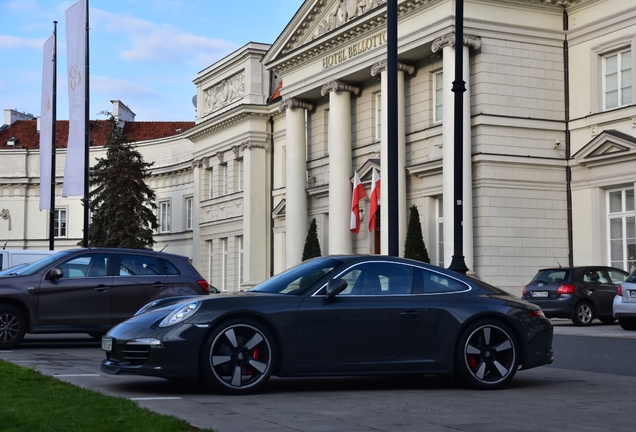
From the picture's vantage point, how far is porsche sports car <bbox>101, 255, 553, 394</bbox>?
9.57 meters

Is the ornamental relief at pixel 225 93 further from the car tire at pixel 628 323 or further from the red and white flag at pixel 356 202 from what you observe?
the car tire at pixel 628 323

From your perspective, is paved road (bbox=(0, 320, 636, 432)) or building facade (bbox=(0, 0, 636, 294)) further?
building facade (bbox=(0, 0, 636, 294))

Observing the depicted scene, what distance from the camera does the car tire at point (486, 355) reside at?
10.3m

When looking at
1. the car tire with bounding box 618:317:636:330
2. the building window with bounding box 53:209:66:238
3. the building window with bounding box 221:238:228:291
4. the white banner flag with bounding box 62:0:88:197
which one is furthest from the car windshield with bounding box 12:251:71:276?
the building window with bounding box 53:209:66:238

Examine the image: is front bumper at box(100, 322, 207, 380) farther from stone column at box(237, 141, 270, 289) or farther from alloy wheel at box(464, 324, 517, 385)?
stone column at box(237, 141, 270, 289)

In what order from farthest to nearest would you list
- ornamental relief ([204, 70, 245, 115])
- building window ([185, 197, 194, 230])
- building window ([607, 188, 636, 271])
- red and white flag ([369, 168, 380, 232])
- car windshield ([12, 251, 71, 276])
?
building window ([185, 197, 194, 230])
ornamental relief ([204, 70, 245, 115])
red and white flag ([369, 168, 380, 232])
building window ([607, 188, 636, 271])
car windshield ([12, 251, 71, 276])

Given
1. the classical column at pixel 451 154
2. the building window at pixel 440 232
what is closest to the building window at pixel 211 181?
the building window at pixel 440 232

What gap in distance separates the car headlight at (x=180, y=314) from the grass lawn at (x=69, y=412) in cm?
99

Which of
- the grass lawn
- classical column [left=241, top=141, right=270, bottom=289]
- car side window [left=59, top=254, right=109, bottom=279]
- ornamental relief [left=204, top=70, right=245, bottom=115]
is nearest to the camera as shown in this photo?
the grass lawn

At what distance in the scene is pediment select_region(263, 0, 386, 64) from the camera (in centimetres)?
3884

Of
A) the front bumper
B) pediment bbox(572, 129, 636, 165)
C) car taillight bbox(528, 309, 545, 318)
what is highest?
pediment bbox(572, 129, 636, 165)

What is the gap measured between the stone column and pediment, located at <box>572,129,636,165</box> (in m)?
21.9

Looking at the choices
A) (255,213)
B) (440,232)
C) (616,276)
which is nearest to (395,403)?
(616,276)

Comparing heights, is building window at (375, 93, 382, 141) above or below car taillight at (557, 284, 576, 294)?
above
